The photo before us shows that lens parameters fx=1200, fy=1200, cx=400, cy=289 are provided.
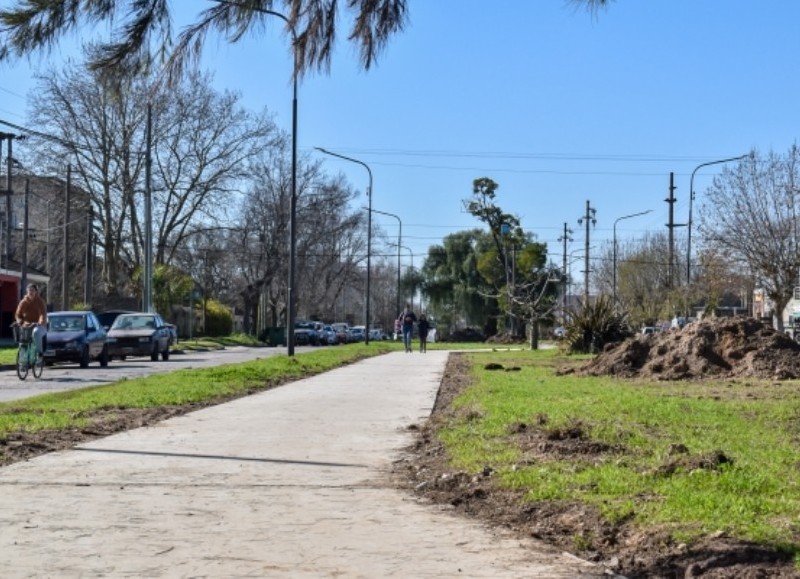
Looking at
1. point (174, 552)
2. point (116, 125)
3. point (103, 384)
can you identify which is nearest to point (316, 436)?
point (174, 552)

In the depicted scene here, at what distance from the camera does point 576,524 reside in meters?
7.33

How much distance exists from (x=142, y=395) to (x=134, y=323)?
21235mm

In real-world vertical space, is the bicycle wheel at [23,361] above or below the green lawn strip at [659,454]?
above

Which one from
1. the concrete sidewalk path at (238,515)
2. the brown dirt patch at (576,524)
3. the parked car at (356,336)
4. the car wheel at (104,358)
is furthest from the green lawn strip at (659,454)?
the parked car at (356,336)

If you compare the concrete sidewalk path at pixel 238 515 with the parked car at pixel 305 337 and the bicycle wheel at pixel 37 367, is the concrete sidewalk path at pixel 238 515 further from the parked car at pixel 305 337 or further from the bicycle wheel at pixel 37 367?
the parked car at pixel 305 337

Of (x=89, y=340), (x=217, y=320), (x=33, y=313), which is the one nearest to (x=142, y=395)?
(x=33, y=313)

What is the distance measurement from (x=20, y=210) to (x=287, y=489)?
227 feet

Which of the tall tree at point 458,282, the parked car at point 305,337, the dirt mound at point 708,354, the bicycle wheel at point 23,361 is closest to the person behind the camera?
the bicycle wheel at point 23,361

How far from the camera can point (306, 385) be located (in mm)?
21859

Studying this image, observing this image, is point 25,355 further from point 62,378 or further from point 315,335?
point 315,335

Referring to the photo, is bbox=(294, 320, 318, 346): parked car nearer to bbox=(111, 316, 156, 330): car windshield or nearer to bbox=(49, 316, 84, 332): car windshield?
bbox=(111, 316, 156, 330): car windshield

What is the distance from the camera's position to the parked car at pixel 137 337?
121 ft

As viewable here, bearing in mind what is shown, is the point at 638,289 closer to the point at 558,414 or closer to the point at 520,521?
the point at 558,414

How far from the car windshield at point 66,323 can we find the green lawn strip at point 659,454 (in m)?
15.2
